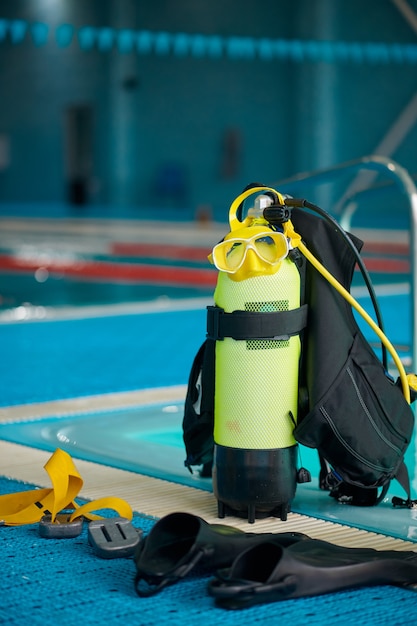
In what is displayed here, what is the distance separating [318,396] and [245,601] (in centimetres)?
76

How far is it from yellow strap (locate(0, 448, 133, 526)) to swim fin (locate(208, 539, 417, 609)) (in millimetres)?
627

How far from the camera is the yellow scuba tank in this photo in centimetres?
298

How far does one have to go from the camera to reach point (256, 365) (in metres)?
2.99

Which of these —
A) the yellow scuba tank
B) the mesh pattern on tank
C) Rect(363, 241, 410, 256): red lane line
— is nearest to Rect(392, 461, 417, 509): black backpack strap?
the yellow scuba tank

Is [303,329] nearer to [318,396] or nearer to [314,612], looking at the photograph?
[318,396]

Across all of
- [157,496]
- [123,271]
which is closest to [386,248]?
[123,271]

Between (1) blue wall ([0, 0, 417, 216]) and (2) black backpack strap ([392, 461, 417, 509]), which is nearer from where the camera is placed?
(2) black backpack strap ([392, 461, 417, 509])

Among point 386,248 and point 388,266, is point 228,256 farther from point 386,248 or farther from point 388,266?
point 386,248

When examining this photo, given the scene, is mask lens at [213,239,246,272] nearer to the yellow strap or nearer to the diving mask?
the diving mask

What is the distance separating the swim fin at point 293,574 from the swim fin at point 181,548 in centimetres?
6

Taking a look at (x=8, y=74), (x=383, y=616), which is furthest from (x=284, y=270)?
(x=8, y=74)

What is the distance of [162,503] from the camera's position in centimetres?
327

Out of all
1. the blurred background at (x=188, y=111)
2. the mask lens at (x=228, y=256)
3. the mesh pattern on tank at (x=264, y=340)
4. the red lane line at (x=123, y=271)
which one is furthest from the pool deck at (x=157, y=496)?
the blurred background at (x=188, y=111)

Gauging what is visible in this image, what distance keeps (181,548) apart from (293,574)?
32 cm
